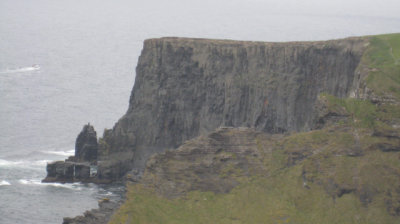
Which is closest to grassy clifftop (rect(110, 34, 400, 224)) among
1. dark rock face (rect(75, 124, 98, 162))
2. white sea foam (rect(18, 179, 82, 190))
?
white sea foam (rect(18, 179, 82, 190))

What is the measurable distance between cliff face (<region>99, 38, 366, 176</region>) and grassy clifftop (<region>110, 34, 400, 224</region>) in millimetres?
24997

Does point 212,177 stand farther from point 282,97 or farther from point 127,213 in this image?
point 282,97

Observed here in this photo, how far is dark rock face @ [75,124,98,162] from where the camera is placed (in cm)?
9319

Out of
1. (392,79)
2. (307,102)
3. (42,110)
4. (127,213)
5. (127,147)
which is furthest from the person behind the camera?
(42,110)

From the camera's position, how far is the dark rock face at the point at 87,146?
306 feet

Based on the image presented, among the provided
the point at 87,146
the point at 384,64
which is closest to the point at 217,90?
the point at 87,146

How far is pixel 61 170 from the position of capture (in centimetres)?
8888

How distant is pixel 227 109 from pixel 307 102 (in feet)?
28.7

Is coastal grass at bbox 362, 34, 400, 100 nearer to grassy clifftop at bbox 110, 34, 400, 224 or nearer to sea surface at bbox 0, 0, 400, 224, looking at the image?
grassy clifftop at bbox 110, 34, 400, 224

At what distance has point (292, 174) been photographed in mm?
55188

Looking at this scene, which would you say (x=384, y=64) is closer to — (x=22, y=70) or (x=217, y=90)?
(x=217, y=90)

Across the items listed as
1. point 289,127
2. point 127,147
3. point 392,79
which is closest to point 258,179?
point 392,79

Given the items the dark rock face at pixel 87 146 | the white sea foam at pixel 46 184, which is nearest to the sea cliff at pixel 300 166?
the white sea foam at pixel 46 184

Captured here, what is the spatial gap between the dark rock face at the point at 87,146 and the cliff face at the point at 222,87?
192 cm
